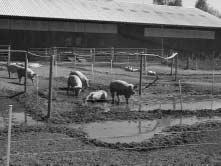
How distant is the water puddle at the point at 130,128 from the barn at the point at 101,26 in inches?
842

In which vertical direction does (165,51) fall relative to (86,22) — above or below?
below

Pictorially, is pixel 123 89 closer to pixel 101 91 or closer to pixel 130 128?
pixel 101 91

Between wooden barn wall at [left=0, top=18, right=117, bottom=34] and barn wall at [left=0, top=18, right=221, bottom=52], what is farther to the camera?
barn wall at [left=0, top=18, right=221, bottom=52]

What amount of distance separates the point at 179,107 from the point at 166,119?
7.70ft

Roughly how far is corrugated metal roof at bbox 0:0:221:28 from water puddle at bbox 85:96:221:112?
18478 millimetres

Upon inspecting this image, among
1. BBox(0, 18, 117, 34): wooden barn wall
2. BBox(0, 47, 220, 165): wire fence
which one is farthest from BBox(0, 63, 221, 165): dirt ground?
BBox(0, 18, 117, 34): wooden barn wall

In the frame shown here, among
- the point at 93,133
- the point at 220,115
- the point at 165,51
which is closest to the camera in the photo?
the point at 93,133

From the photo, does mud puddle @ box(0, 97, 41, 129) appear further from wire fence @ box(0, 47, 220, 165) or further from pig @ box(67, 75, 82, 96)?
pig @ box(67, 75, 82, 96)

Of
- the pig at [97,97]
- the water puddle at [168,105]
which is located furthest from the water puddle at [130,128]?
the pig at [97,97]

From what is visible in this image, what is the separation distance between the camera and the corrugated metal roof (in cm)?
3394

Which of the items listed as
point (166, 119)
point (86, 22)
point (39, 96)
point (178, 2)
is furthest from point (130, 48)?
point (178, 2)

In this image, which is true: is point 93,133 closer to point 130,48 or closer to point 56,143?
point 56,143

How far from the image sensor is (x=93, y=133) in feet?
36.5

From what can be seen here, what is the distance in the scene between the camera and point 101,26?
3706 centimetres
